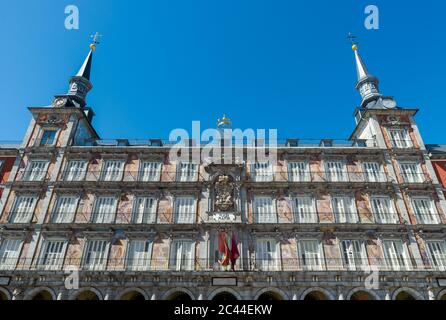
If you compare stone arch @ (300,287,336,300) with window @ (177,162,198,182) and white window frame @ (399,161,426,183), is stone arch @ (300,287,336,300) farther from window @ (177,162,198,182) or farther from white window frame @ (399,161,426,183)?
white window frame @ (399,161,426,183)

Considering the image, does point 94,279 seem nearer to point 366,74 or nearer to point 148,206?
point 148,206

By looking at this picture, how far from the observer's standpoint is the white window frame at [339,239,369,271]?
26619mm

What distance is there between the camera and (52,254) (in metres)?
27.0

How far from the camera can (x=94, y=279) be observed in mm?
25281

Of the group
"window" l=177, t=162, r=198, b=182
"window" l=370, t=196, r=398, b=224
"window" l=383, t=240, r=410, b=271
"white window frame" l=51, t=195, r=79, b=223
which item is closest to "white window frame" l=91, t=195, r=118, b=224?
"white window frame" l=51, t=195, r=79, b=223

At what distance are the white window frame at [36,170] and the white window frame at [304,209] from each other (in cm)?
2278

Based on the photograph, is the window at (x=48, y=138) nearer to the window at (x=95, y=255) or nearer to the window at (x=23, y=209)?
the window at (x=23, y=209)

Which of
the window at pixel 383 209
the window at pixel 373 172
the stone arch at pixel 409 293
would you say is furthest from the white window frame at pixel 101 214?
the window at pixel 373 172

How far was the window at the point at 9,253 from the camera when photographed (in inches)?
1034

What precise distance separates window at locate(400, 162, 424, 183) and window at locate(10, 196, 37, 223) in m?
33.3

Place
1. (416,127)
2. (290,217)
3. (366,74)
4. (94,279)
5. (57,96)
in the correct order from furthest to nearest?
1. (366,74)
2. (57,96)
3. (416,127)
4. (290,217)
5. (94,279)

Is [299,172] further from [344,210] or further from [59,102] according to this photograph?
[59,102]

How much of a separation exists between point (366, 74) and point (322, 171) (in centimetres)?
1701
